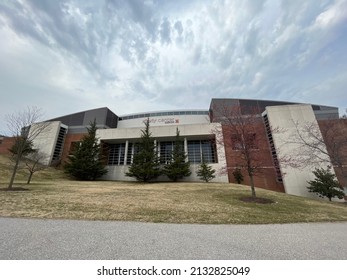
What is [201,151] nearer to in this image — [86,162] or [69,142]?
[86,162]

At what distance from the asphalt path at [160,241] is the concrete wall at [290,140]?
19.4 m

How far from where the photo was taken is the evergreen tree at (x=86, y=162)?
24.2 m

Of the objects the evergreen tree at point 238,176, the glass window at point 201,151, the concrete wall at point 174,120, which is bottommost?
the evergreen tree at point 238,176

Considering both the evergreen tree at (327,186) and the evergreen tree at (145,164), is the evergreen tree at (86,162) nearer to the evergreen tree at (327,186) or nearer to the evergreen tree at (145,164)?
the evergreen tree at (145,164)

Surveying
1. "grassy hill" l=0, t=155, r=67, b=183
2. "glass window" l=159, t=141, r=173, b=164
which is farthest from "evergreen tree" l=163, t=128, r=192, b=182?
"grassy hill" l=0, t=155, r=67, b=183

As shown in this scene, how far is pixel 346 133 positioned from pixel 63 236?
93.2 ft

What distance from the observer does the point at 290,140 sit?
24578 mm

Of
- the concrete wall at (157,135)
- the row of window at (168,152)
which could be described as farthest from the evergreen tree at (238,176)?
the row of window at (168,152)

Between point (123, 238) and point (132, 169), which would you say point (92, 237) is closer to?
point (123, 238)

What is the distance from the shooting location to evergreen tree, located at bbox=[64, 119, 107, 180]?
24156 mm

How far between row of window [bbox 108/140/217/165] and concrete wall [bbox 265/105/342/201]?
368 inches

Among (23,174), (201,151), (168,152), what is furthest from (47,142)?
(201,151)

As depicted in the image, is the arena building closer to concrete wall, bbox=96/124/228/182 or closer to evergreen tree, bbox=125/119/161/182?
concrete wall, bbox=96/124/228/182
